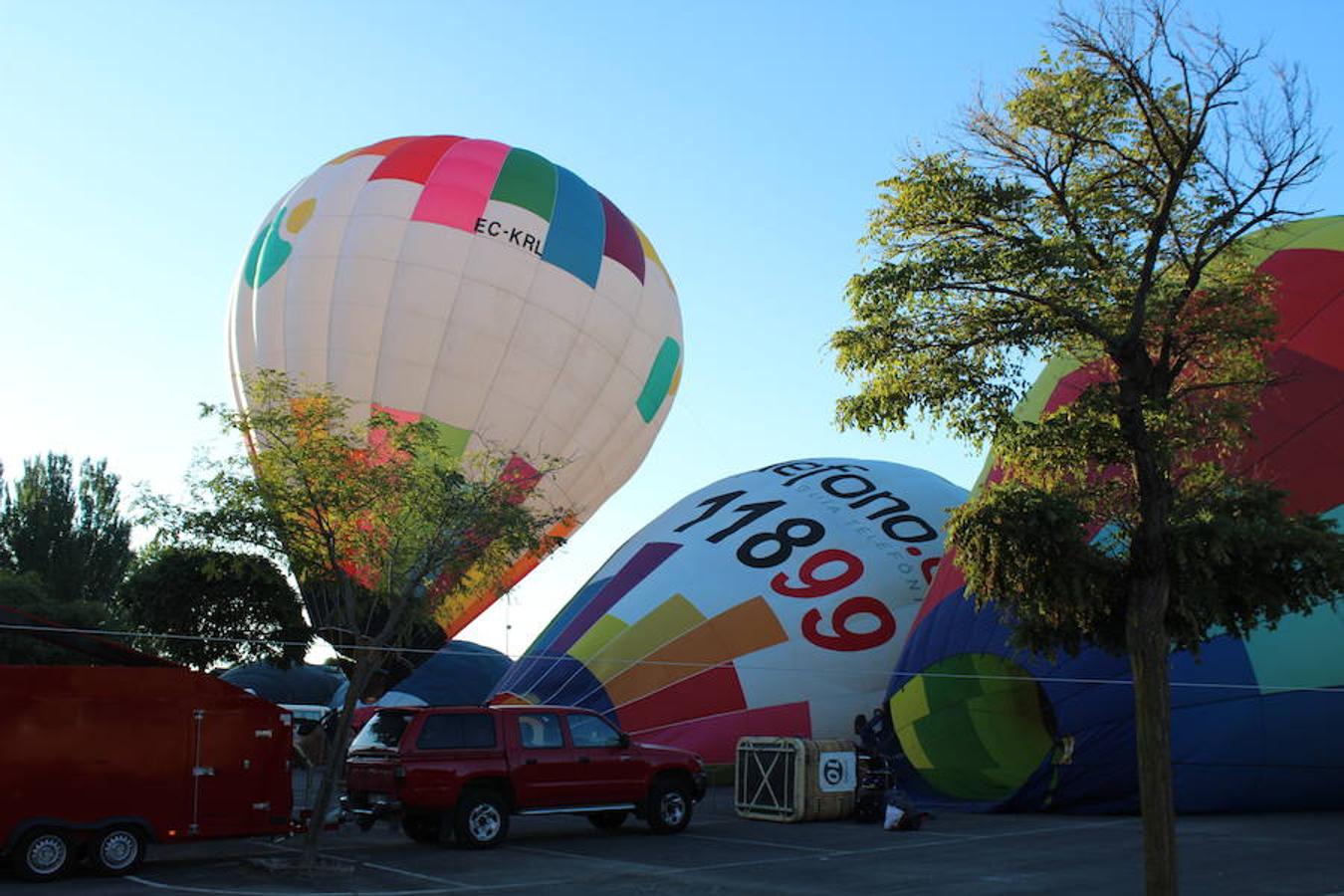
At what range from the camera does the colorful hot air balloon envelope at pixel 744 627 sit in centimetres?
2203

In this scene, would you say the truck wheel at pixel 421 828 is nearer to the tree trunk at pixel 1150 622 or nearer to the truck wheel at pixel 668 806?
the truck wheel at pixel 668 806

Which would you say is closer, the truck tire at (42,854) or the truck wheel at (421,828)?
the truck tire at (42,854)

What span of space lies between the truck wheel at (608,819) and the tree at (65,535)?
3613 cm

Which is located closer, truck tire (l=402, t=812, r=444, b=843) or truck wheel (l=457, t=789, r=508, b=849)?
truck wheel (l=457, t=789, r=508, b=849)

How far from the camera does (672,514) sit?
1034 inches

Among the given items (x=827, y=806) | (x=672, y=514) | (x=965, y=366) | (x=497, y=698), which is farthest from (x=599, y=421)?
(x=965, y=366)

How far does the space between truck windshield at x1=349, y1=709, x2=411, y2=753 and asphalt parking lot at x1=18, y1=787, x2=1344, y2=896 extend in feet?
3.70

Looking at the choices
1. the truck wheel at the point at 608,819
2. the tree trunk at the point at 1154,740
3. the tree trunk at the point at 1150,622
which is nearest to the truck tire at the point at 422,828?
the truck wheel at the point at 608,819

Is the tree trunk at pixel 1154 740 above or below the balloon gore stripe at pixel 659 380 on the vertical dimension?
below

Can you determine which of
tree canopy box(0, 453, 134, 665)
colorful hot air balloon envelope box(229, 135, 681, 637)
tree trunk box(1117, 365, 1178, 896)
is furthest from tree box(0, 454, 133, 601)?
tree trunk box(1117, 365, 1178, 896)

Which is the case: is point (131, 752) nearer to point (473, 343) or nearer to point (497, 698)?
point (497, 698)

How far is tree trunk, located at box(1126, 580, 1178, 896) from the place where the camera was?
941 cm

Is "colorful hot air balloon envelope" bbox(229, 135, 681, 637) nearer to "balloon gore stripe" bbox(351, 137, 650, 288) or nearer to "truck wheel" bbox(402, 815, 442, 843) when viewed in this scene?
"balloon gore stripe" bbox(351, 137, 650, 288)

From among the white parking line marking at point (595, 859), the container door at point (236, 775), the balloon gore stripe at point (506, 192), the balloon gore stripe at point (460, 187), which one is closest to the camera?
the container door at point (236, 775)
